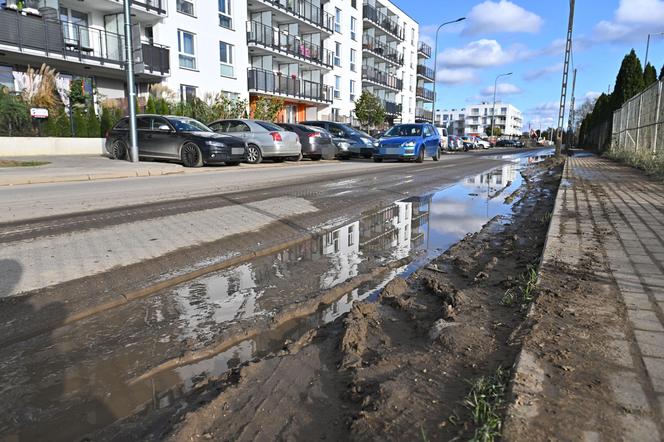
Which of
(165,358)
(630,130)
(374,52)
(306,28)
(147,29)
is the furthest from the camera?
(374,52)

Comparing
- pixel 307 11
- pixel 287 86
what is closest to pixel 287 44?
pixel 287 86

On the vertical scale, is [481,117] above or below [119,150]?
above

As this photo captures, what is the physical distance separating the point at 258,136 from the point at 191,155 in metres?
3.10

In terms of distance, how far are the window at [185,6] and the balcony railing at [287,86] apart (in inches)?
221

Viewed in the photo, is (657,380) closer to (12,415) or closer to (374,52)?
(12,415)

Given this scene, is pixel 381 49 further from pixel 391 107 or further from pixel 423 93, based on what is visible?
pixel 423 93

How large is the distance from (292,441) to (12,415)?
4.65 feet

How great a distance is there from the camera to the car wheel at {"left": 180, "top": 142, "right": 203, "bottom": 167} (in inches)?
614

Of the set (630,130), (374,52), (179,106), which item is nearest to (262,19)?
(179,106)

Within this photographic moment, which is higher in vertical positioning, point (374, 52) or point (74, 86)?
point (374, 52)

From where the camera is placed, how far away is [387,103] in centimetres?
5459

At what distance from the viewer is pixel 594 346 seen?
2629mm

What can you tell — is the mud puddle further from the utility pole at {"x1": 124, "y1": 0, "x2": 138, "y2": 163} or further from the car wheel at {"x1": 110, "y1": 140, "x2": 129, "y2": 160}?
the car wheel at {"x1": 110, "y1": 140, "x2": 129, "y2": 160}

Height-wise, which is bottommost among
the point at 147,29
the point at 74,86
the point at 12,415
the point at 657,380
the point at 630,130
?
the point at 12,415
